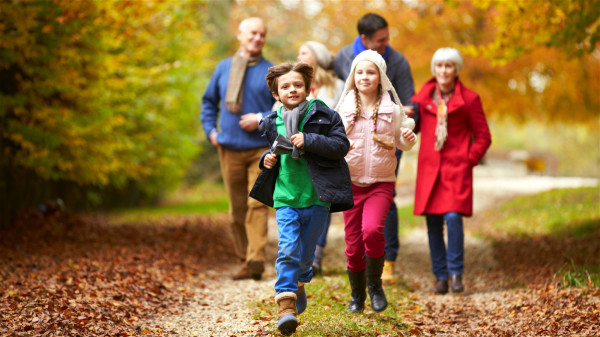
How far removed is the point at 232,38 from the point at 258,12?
471 cm

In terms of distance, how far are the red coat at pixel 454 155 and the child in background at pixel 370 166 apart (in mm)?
1214

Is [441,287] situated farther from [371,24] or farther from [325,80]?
[371,24]

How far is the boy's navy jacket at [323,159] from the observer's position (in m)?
3.88

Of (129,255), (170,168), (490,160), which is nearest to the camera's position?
(129,255)

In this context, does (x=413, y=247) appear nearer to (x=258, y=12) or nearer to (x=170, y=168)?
(x=170, y=168)

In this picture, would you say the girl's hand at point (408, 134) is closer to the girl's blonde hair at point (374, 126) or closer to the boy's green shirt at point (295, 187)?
the girl's blonde hair at point (374, 126)

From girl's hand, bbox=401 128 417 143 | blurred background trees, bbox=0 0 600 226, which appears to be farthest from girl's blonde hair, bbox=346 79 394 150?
blurred background trees, bbox=0 0 600 226

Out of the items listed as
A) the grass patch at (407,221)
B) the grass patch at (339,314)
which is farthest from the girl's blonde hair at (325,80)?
the grass patch at (407,221)

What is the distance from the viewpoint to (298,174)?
4039 mm

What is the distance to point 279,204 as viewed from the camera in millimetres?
4039

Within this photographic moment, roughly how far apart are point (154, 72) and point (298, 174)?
24.0ft

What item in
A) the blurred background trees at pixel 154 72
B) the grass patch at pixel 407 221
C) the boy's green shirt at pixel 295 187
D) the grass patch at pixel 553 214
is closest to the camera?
the boy's green shirt at pixel 295 187

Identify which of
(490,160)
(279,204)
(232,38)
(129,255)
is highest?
(232,38)

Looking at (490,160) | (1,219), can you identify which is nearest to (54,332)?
(1,219)
